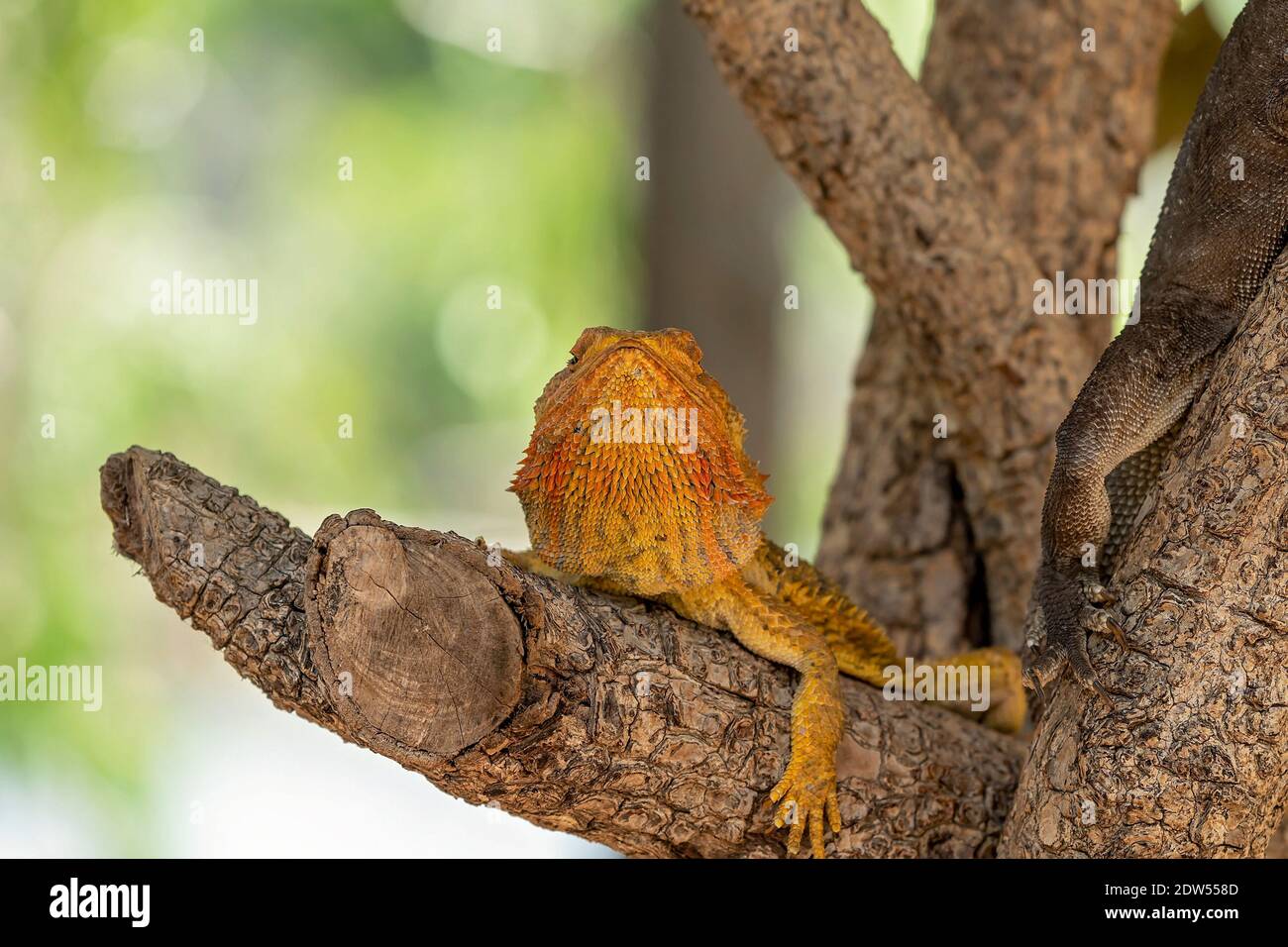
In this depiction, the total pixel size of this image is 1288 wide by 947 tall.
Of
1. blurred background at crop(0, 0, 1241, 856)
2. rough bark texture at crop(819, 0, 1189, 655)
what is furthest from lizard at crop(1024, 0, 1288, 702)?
blurred background at crop(0, 0, 1241, 856)

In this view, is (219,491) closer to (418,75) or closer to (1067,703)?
(1067,703)

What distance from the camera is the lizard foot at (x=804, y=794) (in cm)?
291

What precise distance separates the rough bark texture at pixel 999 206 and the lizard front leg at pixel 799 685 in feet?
5.21

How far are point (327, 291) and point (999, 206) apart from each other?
9.86 metres

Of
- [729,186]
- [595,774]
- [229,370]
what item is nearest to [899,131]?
[595,774]

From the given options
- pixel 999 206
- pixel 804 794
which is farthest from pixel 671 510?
pixel 999 206

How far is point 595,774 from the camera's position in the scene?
271 centimetres

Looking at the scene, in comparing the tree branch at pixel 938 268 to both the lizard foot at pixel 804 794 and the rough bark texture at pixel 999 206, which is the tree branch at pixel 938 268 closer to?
the rough bark texture at pixel 999 206

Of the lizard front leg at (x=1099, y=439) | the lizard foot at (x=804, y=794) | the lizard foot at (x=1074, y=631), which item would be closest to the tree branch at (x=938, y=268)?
the lizard front leg at (x=1099, y=439)

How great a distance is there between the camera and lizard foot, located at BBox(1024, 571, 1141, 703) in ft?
8.87

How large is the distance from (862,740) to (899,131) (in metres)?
1.99

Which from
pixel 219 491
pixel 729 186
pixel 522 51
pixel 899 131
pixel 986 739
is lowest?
pixel 986 739

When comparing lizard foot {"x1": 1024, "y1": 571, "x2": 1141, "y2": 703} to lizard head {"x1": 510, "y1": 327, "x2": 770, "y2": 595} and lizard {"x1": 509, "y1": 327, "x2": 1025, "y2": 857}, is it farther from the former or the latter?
lizard head {"x1": 510, "y1": 327, "x2": 770, "y2": 595}

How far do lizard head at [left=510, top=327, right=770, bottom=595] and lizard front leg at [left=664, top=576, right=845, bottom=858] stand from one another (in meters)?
0.10
